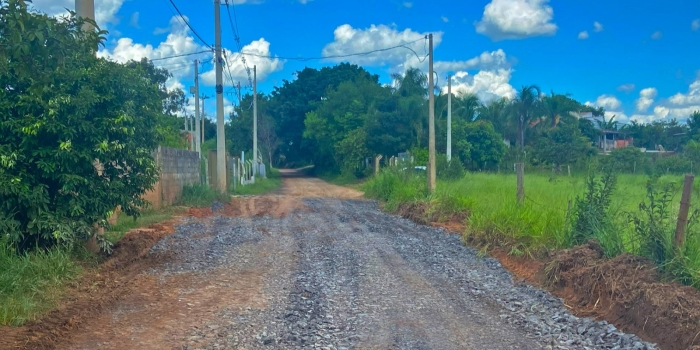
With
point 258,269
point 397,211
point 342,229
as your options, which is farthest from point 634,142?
Result: point 258,269

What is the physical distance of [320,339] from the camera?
5965mm

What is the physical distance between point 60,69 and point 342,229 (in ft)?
25.9

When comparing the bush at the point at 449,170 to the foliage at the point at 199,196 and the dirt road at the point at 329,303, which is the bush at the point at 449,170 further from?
the dirt road at the point at 329,303

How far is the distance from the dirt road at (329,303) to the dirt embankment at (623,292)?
262mm

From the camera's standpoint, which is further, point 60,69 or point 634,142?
point 634,142

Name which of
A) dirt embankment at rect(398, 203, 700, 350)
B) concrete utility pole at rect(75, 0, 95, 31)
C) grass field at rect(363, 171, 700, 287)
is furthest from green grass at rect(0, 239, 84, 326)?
grass field at rect(363, 171, 700, 287)

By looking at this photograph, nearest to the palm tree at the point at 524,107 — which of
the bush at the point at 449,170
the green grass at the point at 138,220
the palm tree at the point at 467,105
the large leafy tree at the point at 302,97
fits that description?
the palm tree at the point at 467,105

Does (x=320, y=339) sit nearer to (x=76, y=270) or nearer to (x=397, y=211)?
(x=76, y=270)

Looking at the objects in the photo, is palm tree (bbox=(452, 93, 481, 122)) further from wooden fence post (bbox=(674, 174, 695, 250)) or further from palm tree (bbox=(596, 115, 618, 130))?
wooden fence post (bbox=(674, 174, 695, 250))

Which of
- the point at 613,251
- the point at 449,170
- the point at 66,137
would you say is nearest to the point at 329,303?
the point at 613,251

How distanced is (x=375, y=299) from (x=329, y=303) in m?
0.62

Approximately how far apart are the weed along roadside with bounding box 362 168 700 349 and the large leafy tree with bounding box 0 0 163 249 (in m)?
6.43

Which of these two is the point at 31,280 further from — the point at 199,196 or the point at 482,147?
the point at 482,147

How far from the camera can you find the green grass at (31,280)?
6.30 metres
